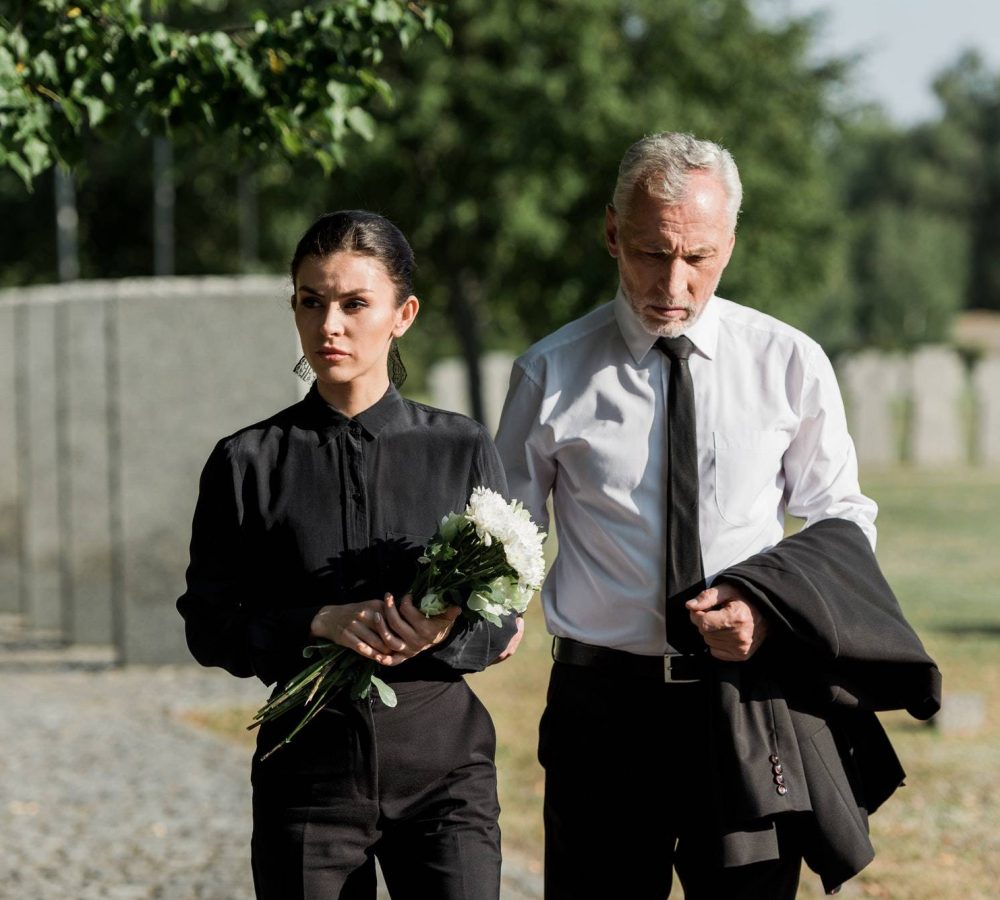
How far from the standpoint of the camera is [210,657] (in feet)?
10.8

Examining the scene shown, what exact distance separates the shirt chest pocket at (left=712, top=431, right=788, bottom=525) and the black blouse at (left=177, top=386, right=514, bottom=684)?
19.6 inches

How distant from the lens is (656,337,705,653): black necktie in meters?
3.47

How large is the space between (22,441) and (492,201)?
12925 millimetres

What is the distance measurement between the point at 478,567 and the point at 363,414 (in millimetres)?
446

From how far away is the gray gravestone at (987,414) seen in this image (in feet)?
92.3

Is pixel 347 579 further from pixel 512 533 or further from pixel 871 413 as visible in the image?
pixel 871 413

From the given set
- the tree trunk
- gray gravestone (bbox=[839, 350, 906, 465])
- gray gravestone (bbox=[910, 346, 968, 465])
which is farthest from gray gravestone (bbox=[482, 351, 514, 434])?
gray gravestone (bbox=[910, 346, 968, 465])

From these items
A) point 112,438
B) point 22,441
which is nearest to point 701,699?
point 112,438

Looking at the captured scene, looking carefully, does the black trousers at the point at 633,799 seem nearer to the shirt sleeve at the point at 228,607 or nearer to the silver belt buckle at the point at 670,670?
the silver belt buckle at the point at 670,670

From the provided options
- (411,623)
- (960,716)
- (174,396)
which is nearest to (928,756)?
(960,716)

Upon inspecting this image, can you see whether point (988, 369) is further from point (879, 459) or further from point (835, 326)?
point (835, 326)

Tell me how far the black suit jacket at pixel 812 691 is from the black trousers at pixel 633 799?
8cm

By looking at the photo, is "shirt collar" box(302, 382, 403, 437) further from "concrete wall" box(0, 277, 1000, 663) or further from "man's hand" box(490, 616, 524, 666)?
"concrete wall" box(0, 277, 1000, 663)

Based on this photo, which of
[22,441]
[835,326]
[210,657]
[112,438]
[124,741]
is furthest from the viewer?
[835,326]
